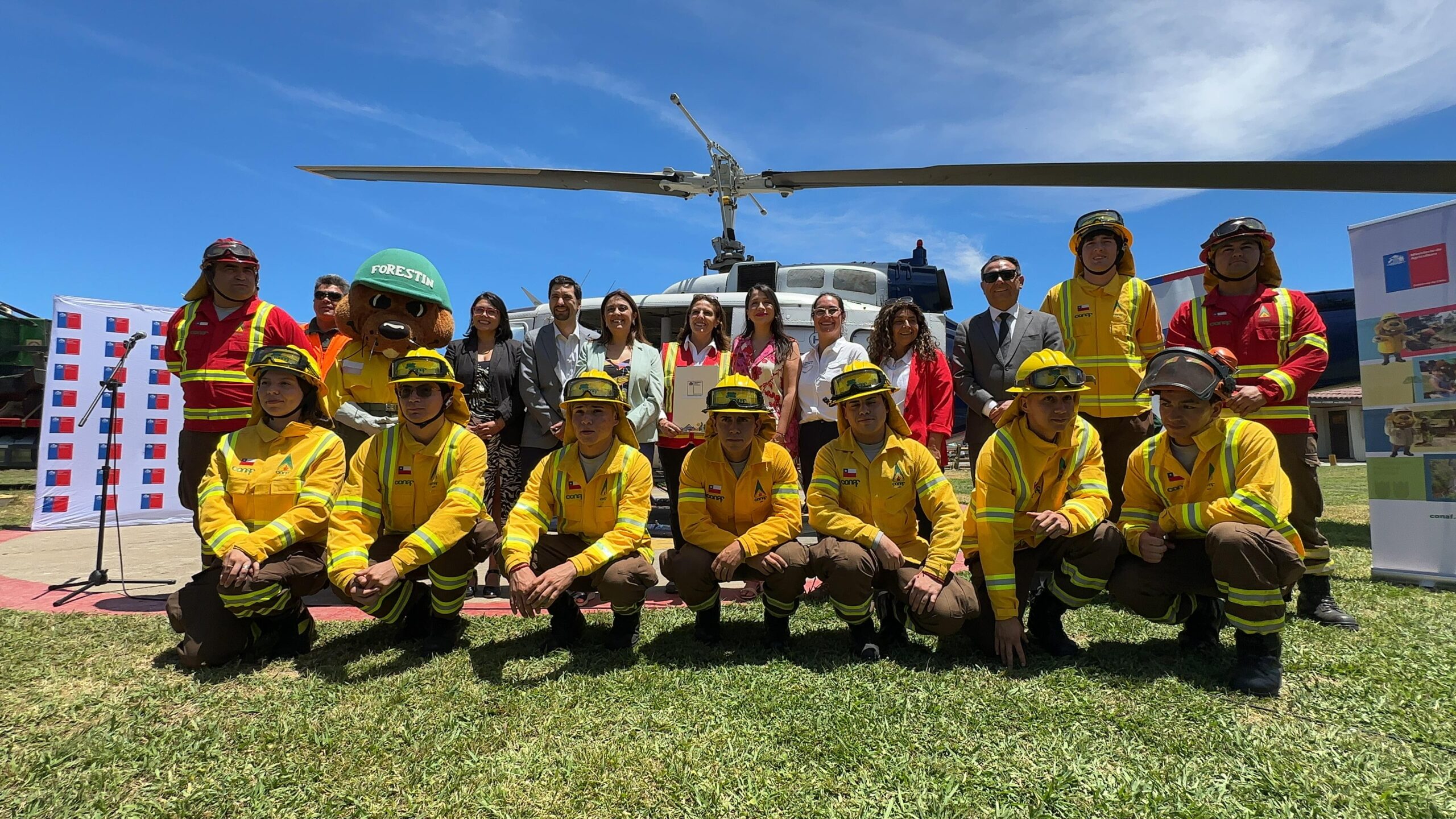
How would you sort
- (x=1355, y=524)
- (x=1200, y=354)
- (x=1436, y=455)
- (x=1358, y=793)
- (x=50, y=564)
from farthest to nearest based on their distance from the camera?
(x=1355, y=524), (x=50, y=564), (x=1436, y=455), (x=1200, y=354), (x=1358, y=793)

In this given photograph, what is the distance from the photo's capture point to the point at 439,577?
3.30 m

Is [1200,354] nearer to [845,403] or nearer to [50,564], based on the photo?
[845,403]

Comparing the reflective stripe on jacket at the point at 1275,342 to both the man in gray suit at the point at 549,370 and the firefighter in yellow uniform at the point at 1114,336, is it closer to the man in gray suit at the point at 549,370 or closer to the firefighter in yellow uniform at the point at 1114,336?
the firefighter in yellow uniform at the point at 1114,336

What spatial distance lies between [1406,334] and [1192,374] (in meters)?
3.38

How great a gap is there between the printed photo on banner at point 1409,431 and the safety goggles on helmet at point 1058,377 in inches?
146

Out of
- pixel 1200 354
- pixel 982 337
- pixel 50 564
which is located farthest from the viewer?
pixel 50 564

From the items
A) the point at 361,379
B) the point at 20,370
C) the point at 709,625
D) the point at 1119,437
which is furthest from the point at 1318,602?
the point at 20,370

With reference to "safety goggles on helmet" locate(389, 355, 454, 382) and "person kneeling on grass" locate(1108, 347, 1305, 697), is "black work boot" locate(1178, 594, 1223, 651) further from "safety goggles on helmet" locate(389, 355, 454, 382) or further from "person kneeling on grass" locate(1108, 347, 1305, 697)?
"safety goggles on helmet" locate(389, 355, 454, 382)

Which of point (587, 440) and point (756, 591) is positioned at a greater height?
point (587, 440)

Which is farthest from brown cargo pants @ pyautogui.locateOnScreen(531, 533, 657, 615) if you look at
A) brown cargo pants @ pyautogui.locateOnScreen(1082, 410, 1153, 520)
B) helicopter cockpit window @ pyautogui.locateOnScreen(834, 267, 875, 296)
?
helicopter cockpit window @ pyautogui.locateOnScreen(834, 267, 875, 296)

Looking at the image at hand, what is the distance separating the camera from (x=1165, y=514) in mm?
3076

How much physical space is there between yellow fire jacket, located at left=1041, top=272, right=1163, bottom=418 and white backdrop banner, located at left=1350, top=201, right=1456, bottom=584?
2.36 metres

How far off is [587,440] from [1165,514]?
270 cm

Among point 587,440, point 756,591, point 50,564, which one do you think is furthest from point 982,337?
point 50,564
